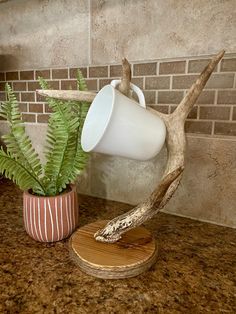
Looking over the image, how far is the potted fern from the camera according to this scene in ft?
1.91

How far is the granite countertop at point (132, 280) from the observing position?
1.45ft

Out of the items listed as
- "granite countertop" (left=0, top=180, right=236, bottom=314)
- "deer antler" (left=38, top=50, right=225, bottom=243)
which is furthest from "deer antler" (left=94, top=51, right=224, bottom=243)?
"granite countertop" (left=0, top=180, right=236, bottom=314)

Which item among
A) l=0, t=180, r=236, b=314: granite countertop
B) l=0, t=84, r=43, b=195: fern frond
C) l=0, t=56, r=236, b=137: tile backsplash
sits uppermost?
l=0, t=56, r=236, b=137: tile backsplash

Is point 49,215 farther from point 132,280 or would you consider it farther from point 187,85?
point 187,85

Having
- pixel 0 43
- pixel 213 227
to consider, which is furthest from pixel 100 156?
pixel 0 43

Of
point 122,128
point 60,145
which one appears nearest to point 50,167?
point 60,145

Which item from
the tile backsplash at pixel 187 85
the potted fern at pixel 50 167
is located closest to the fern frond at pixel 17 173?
the potted fern at pixel 50 167

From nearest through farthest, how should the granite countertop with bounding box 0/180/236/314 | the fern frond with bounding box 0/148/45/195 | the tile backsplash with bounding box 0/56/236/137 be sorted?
the granite countertop with bounding box 0/180/236/314 < the fern frond with bounding box 0/148/45/195 < the tile backsplash with bounding box 0/56/236/137

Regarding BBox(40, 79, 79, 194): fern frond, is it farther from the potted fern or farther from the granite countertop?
the granite countertop

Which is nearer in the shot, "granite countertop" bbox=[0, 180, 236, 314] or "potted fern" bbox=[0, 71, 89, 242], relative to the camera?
"granite countertop" bbox=[0, 180, 236, 314]

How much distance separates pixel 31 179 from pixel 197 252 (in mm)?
445

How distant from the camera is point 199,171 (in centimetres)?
74

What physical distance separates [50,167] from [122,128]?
0.25m

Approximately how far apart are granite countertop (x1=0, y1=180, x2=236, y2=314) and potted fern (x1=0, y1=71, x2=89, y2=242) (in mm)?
64
